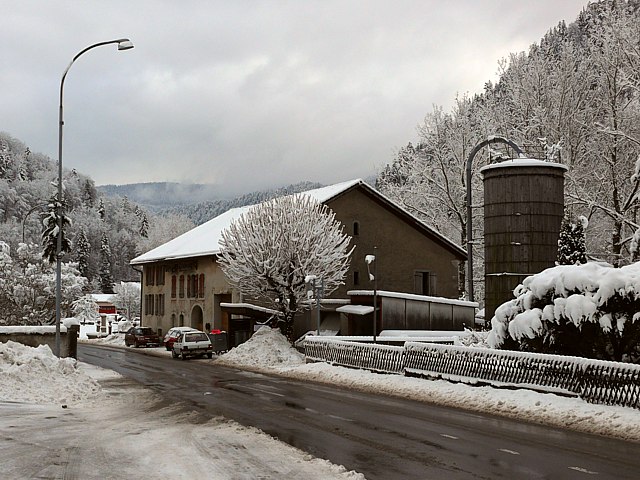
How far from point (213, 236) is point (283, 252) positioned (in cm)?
1597

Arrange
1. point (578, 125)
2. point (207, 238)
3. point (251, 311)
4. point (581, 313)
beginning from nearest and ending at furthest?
point (581, 313)
point (251, 311)
point (578, 125)
point (207, 238)

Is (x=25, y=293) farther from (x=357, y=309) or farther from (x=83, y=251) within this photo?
(x=83, y=251)

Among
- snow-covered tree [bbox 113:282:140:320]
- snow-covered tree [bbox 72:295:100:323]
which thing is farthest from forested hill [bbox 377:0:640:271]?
snow-covered tree [bbox 113:282:140:320]

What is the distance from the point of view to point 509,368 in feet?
62.7

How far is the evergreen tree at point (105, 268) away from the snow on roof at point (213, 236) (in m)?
87.3

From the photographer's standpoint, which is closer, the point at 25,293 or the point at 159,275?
the point at 25,293

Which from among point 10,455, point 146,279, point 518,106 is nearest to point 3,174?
point 146,279

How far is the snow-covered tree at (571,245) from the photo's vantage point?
27.4 m

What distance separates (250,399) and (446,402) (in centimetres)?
522

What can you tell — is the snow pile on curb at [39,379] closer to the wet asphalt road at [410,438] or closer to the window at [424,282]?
the wet asphalt road at [410,438]

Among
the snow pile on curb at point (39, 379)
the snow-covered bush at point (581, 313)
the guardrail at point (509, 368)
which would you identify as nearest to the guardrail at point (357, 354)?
the guardrail at point (509, 368)

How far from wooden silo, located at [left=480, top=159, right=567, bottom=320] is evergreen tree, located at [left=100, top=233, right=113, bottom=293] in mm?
119096

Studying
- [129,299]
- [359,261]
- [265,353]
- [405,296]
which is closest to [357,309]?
[405,296]

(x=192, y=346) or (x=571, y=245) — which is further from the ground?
(x=571, y=245)
